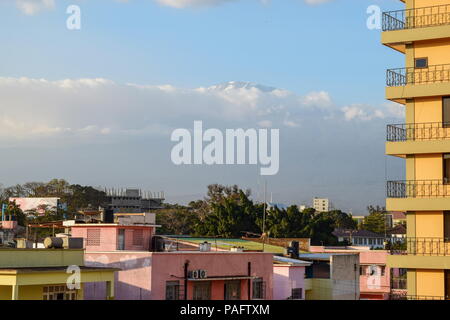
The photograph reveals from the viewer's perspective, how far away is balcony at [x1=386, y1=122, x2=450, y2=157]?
112ft

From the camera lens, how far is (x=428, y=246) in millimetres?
33875

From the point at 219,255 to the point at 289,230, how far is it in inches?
2038

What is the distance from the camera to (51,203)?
106 meters

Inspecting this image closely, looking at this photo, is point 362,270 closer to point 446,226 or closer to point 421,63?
point 446,226

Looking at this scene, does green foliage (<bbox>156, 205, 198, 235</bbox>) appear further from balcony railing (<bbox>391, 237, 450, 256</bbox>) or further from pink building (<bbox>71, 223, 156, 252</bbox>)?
balcony railing (<bbox>391, 237, 450, 256</bbox>)

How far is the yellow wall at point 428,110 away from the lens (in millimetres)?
34656

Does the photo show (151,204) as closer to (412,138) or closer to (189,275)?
(189,275)

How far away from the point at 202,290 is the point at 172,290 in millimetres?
2352

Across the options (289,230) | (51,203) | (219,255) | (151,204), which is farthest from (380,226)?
(219,255)

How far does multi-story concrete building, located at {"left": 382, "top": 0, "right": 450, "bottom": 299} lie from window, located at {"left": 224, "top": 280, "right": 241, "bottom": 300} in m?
12.9

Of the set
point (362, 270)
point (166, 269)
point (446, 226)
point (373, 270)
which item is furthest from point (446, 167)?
point (362, 270)

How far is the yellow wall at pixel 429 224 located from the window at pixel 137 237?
17441 millimetres

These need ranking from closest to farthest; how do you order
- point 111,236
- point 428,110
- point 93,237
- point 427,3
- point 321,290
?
point 428,110, point 427,3, point 111,236, point 93,237, point 321,290

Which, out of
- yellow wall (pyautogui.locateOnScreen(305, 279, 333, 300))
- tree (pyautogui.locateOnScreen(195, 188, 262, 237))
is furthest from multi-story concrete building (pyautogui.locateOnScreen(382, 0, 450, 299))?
tree (pyautogui.locateOnScreen(195, 188, 262, 237))
